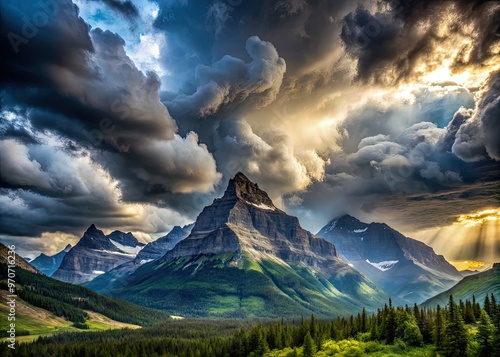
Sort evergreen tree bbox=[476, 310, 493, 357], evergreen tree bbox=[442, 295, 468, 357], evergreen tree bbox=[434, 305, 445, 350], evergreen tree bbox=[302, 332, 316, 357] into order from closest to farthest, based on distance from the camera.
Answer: evergreen tree bbox=[476, 310, 493, 357]
evergreen tree bbox=[442, 295, 468, 357]
evergreen tree bbox=[434, 305, 445, 350]
evergreen tree bbox=[302, 332, 316, 357]

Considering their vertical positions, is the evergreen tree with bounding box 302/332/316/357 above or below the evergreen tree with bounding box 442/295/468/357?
below

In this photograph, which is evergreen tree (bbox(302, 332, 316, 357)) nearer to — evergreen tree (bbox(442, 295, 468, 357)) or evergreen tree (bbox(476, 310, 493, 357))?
evergreen tree (bbox(442, 295, 468, 357))

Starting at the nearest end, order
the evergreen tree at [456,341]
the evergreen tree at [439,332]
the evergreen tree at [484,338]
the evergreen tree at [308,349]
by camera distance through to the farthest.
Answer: the evergreen tree at [484,338] → the evergreen tree at [456,341] → the evergreen tree at [439,332] → the evergreen tree at [308,349]

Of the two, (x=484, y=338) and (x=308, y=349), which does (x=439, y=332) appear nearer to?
(x=484, y=338)

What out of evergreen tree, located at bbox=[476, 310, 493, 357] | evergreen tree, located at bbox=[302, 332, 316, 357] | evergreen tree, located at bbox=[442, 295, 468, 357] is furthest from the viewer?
evergreen tree, located at bbox=[302, 332, 316, 357]

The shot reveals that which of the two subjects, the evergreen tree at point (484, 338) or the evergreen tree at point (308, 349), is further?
the evergreen tree at point (308, 349)

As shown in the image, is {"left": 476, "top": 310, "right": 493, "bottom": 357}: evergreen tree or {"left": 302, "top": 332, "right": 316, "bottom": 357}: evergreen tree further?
{"left": 302, "top": 332, "right": 316, "bottom": 357}: evergreen tree

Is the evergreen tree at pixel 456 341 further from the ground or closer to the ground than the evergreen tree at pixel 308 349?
further from the ground

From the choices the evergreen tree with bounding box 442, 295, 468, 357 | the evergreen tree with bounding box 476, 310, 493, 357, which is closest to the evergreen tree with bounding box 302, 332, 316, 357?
the evergreen tree with bounding box 442, 295, 468, 357

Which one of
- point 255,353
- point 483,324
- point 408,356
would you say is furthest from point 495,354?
point 255,353

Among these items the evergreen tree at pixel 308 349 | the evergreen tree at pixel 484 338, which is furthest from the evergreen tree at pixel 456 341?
the evergreen tree at pixel 308 349

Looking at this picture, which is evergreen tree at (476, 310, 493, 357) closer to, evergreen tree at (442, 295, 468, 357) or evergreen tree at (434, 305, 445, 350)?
evergreen tree at (442, 295, 468, 357)

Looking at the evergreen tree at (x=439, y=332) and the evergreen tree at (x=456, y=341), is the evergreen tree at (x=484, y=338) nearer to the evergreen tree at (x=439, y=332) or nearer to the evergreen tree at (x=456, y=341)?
the evergreen tree at (x=456, y=341)

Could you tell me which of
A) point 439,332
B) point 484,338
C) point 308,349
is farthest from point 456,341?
point 308,349
